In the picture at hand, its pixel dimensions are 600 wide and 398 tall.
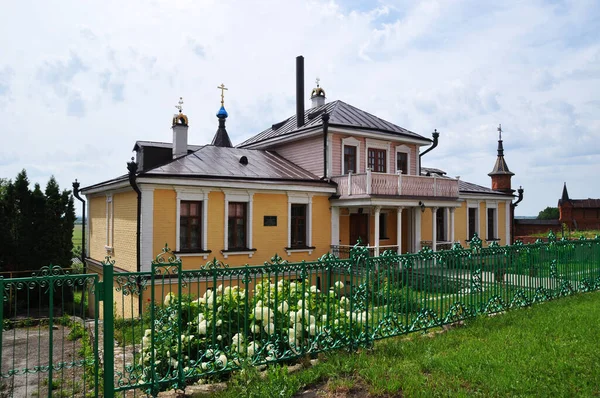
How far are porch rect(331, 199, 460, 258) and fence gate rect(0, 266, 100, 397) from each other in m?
9.52

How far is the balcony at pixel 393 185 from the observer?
1636 cm

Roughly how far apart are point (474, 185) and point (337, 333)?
67.8 feet

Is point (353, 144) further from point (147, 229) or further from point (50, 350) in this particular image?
point (50, 350)

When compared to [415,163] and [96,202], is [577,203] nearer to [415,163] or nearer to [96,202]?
[415,163]

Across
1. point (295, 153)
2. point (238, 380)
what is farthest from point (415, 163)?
point (238, 380)

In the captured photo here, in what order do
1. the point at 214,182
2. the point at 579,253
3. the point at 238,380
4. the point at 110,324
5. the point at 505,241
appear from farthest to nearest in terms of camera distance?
1. the point at 505,241
2. the point at 214,182
3. the point at 579,253
4. the point at 238,380
5. the point at 110,324

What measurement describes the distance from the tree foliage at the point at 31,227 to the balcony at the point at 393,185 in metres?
13.0

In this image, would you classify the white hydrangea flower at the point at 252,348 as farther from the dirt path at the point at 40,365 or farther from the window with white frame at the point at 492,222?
the window with white frame at the point at 492,222

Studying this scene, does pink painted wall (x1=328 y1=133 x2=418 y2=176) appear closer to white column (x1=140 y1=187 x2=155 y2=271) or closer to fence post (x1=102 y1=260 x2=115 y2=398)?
white column (x1=140 y1=187 x2=155 y2=271)

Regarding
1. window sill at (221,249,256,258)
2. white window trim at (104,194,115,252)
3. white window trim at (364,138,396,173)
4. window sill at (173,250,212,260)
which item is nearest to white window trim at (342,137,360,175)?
white window trim at (364,138,396,173)

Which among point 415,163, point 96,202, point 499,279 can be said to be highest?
point 415,163

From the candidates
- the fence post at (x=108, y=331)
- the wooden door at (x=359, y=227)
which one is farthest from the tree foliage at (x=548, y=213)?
the fence post at (x=108, y=331)

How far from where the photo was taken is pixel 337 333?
21.4 feet

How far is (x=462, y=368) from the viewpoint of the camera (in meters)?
5.65
